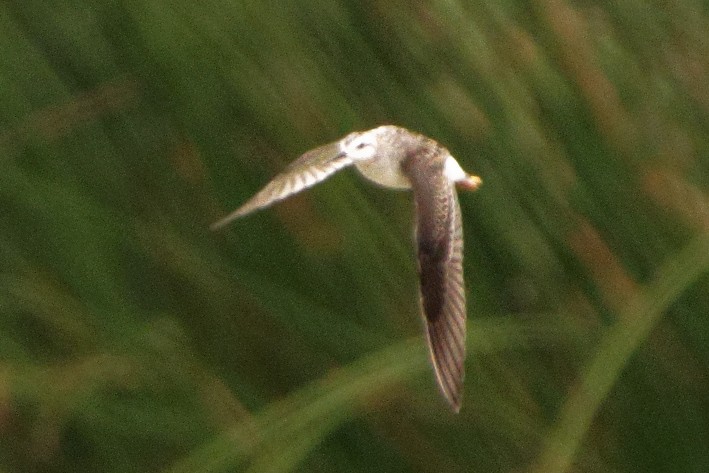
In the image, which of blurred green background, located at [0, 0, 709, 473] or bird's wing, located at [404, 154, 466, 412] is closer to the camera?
bird's wing, located at [404, 154, 466, 412]

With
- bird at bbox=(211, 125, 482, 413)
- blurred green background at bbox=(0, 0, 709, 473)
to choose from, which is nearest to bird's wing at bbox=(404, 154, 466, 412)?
bird at bbox=(211, 125, 482, 413)

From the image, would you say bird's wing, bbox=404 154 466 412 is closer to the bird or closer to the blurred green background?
the bird

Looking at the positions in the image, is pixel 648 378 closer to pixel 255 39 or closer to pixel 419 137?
pixel 419 137

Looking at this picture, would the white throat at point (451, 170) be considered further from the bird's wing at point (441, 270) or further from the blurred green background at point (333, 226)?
the blurred green background at point (333, 226)

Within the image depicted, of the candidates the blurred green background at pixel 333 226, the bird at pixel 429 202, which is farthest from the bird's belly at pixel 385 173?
the blurred green background at pixel 333 226

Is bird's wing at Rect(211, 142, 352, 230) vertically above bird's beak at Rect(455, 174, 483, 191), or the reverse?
bird's wing at Rect(211, 142, 352, 230)

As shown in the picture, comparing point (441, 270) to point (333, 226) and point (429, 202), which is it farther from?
point (333, 226)

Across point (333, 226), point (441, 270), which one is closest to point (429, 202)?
point (441, 270)
